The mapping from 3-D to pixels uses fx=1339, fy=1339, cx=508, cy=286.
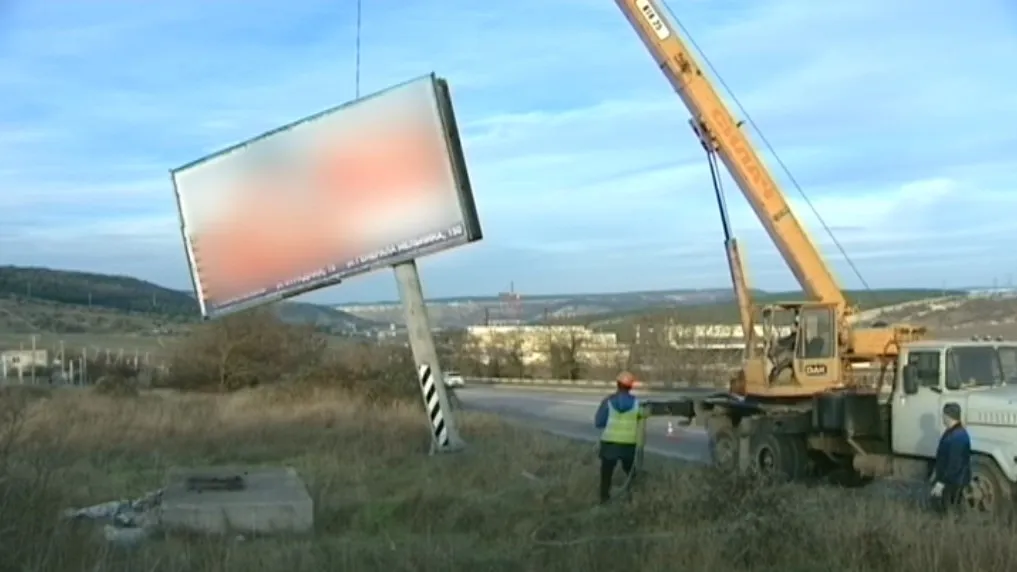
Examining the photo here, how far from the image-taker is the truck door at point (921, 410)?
15.9 metres

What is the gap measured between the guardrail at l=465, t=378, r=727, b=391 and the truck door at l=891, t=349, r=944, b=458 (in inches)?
1122

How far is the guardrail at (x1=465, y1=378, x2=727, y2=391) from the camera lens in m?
51.9

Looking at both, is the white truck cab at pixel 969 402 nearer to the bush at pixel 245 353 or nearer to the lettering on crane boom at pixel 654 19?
the lettering on crane boom at pixel 654 19

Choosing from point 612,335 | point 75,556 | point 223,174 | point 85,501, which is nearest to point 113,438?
point 223,174

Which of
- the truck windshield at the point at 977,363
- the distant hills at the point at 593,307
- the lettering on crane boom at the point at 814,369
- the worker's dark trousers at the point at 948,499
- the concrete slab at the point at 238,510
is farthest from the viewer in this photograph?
the distant hills at the point at 593,307

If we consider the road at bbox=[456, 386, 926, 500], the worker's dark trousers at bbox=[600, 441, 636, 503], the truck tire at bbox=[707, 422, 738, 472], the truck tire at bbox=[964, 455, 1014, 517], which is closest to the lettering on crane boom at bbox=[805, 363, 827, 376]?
the truck tire at bbox=[707, 422, 738, 472]

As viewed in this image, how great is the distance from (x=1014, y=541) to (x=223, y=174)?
18567 mm

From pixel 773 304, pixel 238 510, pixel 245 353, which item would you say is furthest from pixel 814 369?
pixel 245 353

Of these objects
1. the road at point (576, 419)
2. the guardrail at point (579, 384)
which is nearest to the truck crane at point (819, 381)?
the road at point (576, 419)

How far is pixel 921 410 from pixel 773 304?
4620 mm

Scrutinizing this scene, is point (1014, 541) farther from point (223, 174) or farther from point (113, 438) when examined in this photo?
point (113, 438)

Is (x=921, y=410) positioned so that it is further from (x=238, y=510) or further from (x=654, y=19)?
(x=654, y=19)

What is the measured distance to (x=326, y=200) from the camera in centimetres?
2492

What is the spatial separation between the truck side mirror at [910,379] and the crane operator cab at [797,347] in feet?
10.3
